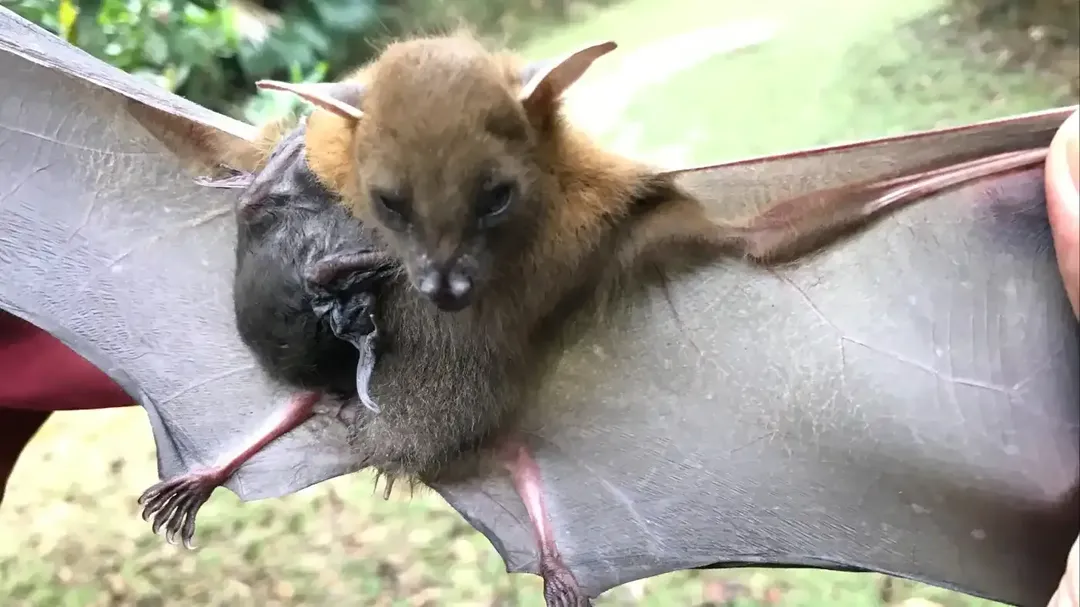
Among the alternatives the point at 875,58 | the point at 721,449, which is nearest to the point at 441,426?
the point at 721,449

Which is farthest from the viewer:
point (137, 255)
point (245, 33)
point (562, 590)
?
point (245, 33)

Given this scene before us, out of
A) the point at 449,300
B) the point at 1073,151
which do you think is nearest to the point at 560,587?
the point at 449,300

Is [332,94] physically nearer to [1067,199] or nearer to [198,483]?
[198,483]

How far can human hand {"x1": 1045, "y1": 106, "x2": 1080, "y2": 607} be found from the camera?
38.5 inches

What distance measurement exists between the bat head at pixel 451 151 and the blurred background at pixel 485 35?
234 millimetres

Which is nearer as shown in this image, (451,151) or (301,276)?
(451,151)

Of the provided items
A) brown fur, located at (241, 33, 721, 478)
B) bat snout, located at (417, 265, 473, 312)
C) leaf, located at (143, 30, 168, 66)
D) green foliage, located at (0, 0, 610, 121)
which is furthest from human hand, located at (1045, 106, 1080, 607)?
leaf, located at (143, 30, 168, 66)

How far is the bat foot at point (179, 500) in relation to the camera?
1.33 m

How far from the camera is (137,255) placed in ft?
4.54

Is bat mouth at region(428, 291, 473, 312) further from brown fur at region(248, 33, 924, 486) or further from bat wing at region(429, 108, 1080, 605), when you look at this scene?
bat wing at region(429, 108, 1080, 605)

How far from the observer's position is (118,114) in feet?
4.44

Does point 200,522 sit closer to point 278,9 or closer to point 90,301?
point 90,301

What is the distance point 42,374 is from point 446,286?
93 cm

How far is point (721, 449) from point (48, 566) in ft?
5.26
